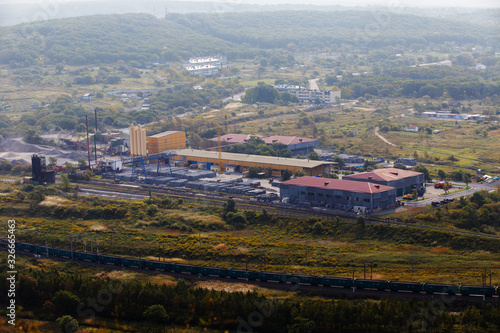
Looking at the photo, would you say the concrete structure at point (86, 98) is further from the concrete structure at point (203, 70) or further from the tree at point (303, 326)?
the tree at point (303, 326)

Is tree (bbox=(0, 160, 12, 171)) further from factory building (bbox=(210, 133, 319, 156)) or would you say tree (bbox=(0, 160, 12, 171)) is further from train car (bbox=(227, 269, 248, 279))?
train car (bbox=(227, 269, 248, 279))

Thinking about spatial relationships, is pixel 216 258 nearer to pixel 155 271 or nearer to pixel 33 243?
pixel 155 271

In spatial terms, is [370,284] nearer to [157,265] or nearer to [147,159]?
[157,265]

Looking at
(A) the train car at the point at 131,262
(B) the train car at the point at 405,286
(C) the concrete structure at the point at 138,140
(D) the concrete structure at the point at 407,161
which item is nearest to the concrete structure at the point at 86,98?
(C) the concrete structure at the point at 138,140

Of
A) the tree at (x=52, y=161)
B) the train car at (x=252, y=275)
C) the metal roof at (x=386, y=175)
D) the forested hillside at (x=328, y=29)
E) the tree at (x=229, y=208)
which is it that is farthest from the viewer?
the forested hillside at (x=328, y=29)

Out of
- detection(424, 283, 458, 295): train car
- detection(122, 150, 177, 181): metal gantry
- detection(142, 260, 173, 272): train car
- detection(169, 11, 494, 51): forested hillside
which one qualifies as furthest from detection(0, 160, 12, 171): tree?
detection(169, 11, 494, 51): forested hillside

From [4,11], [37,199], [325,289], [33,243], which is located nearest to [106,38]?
[4,11]
